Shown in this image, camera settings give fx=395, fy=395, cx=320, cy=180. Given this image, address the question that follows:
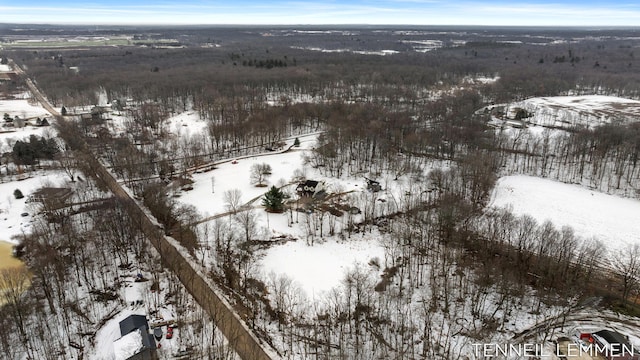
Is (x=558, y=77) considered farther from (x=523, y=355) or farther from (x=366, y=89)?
(x=523, y=355)

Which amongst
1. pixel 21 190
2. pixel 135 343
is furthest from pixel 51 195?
pixel 135 343

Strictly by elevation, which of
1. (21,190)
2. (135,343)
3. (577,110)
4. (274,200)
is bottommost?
(135,343)

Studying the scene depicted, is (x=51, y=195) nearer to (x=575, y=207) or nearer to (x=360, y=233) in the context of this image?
(x=360, y=233)

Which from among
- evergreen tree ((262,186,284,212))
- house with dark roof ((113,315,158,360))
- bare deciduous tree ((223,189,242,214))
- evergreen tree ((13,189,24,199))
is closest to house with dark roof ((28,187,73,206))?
evergreen tree ((13,189,24,199))

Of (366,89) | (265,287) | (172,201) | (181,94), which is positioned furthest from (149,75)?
(265,287)

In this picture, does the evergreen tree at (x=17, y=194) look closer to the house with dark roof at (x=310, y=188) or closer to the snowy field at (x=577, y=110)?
the house with dark roof at (x=310, y=188)

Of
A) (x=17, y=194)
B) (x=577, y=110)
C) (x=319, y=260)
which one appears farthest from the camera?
(x=577, y=110)
